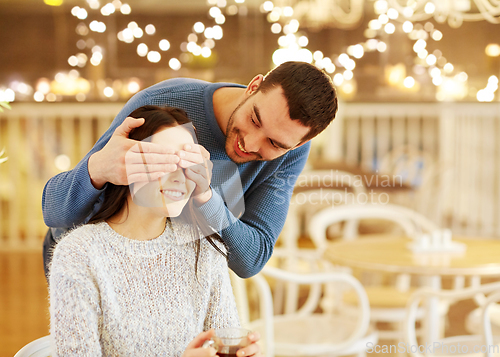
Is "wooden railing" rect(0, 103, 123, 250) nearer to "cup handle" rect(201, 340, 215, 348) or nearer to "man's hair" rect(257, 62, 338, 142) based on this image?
"man's hair" rect(257, 62, 338, 142)

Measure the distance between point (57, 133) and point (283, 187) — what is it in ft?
10.0

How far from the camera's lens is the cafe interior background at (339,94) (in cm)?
315

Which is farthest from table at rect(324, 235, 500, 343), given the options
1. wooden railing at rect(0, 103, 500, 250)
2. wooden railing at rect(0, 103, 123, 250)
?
wooden railing at rect(0, 103, 123, 250)

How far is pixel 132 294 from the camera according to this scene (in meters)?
0.85

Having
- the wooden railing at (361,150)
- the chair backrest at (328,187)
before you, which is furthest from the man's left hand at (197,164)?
the wooden railing at (361,150)

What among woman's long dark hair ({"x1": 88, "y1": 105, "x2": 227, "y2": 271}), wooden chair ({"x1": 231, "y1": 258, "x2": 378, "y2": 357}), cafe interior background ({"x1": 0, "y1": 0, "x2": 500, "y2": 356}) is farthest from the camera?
cafe interior background ({"x1": 0, "y1": 0, "x2": 500, "y2": 356})

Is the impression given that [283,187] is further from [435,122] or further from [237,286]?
[435,122]

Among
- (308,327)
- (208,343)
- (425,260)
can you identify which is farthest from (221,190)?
(425,260)

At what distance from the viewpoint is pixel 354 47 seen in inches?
210

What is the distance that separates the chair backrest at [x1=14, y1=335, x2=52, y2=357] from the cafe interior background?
1.44 m

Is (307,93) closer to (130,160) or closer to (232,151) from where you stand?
(232,151)

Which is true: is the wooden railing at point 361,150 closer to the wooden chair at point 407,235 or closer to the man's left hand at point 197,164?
the wooden chair at point 407,235

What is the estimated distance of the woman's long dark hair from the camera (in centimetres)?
81

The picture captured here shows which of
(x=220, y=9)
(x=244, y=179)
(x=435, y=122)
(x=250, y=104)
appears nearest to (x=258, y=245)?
(x=244, y=179)
